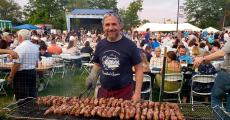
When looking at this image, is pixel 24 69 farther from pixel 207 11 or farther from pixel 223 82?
pixel 207 11

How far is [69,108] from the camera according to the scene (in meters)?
3.90

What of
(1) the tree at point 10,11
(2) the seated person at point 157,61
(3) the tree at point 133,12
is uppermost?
(1) the tree at point 10,11

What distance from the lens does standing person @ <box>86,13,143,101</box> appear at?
4.20m

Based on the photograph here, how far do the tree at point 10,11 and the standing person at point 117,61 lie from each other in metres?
85.8

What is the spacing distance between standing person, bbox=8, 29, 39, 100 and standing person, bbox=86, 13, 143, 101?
266 cm

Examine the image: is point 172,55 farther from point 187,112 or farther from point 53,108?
point 53,108

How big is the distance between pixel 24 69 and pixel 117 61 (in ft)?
9.97

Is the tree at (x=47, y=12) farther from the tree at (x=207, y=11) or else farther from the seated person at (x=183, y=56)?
the seated person at (x=183, y=56)

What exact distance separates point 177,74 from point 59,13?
6657 cm

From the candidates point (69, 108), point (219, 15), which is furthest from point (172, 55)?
point (219, 15)

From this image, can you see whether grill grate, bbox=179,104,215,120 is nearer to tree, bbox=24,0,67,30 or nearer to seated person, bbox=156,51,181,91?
seated person, bbox=156,51,181,91

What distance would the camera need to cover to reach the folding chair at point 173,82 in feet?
27.6

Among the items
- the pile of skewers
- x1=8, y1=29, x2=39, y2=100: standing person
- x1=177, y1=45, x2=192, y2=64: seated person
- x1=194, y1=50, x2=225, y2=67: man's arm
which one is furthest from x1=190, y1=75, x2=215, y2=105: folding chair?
the pile of skewers

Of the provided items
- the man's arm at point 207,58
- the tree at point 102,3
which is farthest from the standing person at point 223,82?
the tree at point 102,3
